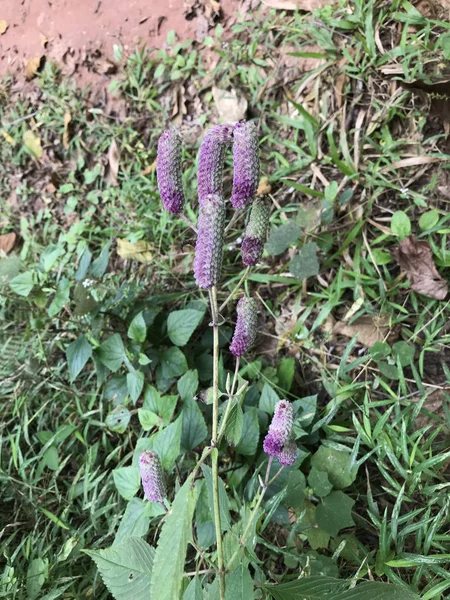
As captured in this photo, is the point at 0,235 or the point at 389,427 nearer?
the point at 389,427

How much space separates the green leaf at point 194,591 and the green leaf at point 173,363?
0.95 meters

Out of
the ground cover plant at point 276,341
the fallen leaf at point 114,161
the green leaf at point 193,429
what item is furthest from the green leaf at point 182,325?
the fallen leaf at point 114,161

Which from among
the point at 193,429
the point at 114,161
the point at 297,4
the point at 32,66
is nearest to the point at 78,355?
the point at 193,429

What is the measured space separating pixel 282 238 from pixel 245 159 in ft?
3.80

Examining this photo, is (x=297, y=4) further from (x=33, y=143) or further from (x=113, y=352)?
(x=113, y=352)

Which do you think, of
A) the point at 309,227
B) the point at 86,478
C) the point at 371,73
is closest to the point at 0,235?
the point at 86,478

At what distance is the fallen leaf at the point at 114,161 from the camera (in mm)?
2885

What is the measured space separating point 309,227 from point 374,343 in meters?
0.59

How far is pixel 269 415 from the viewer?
6.05 ft

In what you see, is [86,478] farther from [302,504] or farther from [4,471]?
[302,504]

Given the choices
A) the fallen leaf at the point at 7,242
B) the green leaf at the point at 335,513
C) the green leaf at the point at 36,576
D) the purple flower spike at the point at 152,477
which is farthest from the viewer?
the fallen leaf at the point at 7,242

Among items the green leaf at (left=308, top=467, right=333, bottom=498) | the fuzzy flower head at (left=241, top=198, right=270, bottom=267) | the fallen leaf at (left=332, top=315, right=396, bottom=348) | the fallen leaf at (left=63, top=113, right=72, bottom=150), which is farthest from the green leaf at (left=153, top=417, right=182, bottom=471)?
the fallen leaf at (left=63, top=113, right=72, bottom=150)

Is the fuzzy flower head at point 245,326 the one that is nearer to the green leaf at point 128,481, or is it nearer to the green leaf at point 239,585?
the green leaf at point 239,585

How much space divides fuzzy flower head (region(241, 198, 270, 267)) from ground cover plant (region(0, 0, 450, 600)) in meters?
0.41
